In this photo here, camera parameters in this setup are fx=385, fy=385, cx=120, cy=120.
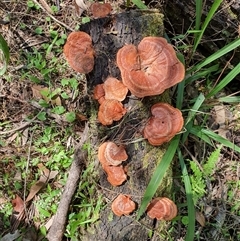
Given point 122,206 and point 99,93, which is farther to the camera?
point 99,93

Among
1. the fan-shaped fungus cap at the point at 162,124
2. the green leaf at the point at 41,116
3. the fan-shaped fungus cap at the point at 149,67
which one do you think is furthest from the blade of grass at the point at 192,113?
the green leaf at the point at 41,116

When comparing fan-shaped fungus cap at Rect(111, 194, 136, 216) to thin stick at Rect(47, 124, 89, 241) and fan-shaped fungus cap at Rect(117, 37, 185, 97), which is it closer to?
thin stick at Rect(47, 124, 89, 241)

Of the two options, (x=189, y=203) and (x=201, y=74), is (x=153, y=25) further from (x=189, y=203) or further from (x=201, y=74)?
(x=189, y=203)

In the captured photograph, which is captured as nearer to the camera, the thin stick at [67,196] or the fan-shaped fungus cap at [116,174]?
the fan-shaped fungus cap at [116,174]

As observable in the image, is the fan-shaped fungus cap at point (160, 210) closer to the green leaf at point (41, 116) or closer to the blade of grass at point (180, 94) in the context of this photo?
the blade of grass at point (180, 94)

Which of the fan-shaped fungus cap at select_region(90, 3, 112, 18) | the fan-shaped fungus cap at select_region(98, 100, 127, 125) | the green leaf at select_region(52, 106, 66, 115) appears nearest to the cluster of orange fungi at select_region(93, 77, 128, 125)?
the fan-shaped fungus cap at select_region(98, 100, 127, 125)

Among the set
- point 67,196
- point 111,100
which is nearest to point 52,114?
point 67,196

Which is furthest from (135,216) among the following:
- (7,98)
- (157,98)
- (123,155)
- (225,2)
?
(225,2)
